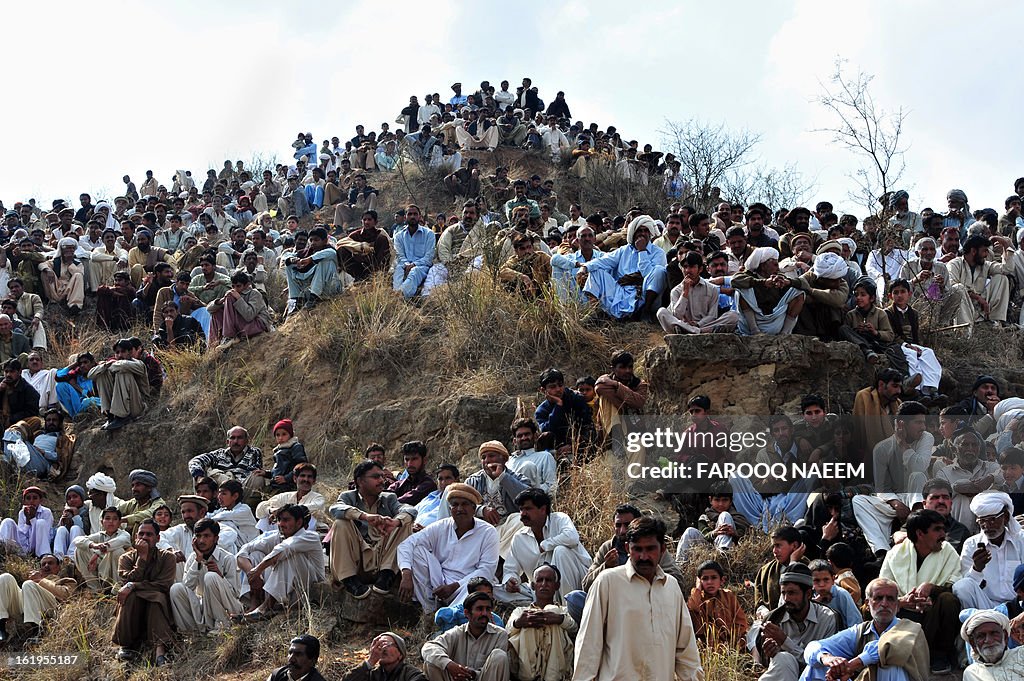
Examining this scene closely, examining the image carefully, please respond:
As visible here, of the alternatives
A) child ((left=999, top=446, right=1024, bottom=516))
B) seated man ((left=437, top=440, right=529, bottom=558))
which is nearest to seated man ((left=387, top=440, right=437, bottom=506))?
seated man ((left=437, top=440, right=529, bottom=558))

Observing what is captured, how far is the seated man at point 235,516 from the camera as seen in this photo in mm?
10594

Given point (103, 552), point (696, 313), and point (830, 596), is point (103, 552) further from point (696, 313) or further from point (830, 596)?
point (830, 596)

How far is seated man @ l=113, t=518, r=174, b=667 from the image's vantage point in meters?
9.71

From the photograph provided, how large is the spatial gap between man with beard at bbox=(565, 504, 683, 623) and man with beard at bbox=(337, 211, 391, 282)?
270 inches

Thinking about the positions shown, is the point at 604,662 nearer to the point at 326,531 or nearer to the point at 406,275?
the point at 326,531

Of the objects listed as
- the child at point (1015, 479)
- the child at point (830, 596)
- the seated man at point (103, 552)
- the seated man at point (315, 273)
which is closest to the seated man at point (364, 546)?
the seated man at point (103, 552)

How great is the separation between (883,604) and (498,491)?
3.51m

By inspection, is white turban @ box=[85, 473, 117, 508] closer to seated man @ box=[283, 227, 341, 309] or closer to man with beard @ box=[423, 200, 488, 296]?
seated man @ box=[283, 227, 341, 309]

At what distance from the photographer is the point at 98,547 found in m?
11.1

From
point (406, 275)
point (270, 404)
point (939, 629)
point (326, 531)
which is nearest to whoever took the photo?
point (939, 629)

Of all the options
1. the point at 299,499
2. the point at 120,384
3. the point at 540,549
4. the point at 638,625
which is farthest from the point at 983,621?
the point at 120,384

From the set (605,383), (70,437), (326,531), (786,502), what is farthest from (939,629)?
(70,437)

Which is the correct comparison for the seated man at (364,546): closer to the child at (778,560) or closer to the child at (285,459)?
the child at (285,459)

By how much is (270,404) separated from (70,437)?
96.8 inches
